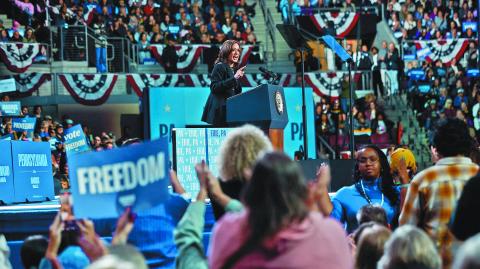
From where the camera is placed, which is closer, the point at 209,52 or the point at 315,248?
the point at 315,248

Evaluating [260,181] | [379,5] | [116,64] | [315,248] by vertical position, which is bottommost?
[315,248]

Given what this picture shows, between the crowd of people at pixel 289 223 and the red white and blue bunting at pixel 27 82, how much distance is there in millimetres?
17537

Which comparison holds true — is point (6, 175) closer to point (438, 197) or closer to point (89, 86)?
point (438, 197)

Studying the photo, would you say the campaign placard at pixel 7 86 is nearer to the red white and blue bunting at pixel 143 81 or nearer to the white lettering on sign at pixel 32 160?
the red white and blue bunting at pixel 143 81

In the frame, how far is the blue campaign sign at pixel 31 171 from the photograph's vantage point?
11.1 m

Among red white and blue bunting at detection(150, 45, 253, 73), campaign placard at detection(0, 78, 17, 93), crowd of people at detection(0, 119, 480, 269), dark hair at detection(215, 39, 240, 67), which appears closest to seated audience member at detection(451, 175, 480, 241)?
crowd of people at detection(0, 119, 480, 269)

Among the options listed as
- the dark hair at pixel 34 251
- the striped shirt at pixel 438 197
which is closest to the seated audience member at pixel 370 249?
the striped shirt at pixel 438 197

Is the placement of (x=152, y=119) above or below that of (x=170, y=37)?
below

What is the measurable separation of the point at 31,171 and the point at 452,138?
683 cm

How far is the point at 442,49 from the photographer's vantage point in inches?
1142

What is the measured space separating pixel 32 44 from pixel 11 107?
4.69m

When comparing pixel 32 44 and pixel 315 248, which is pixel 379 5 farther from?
pixel 315 248

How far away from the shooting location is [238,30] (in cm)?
2794

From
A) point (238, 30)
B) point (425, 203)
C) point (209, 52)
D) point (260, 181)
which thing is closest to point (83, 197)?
point (260, 181)
